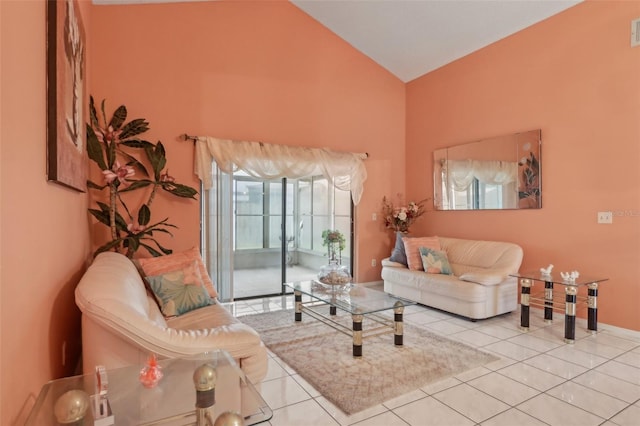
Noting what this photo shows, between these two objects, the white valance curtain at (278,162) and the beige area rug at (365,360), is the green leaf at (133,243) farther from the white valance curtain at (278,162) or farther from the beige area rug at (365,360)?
the beige area rug at (365,360)

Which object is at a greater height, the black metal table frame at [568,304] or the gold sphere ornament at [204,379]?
the gold sphere ornament at [204,379]

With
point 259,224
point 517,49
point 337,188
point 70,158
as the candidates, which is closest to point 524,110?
point 517,49

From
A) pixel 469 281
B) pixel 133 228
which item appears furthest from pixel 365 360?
pixel 133 228

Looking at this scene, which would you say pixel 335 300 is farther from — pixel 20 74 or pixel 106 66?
pixel 106 66

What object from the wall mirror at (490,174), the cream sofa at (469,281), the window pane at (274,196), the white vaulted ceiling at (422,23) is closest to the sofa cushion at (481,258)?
the cream sofa at (469,281)

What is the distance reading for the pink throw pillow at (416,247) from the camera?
4.91 meters

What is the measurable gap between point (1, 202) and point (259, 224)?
4611mm

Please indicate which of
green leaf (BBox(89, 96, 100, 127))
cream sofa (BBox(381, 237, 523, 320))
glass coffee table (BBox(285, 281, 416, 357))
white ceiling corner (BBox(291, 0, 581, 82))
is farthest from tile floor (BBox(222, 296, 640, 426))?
white ceiling corner (BBox(291, 0, 581, 82))

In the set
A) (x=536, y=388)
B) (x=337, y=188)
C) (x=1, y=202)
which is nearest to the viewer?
(x=1, y=202)

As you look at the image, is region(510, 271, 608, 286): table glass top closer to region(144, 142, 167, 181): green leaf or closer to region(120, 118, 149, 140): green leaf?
region(144, 142, 167, 181): green leaf

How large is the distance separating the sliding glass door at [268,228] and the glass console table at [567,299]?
9.01ft

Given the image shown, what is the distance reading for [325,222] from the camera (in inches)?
248

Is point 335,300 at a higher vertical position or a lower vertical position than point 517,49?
lower

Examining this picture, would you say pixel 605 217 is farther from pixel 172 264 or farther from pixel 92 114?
pixel 92 114
